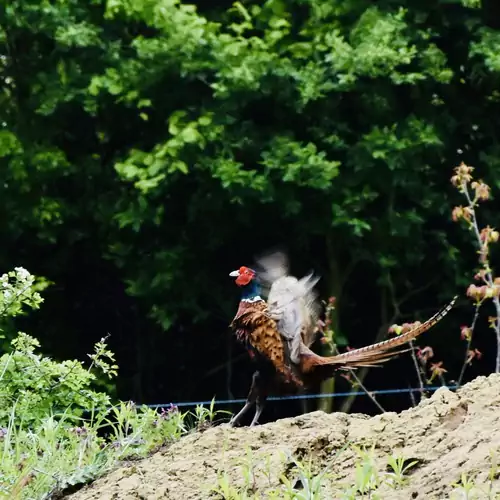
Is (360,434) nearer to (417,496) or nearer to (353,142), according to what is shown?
(417,496)

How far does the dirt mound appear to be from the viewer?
331 cm

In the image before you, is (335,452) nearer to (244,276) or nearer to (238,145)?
(244,276)

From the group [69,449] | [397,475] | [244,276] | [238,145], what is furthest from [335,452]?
[238,145]

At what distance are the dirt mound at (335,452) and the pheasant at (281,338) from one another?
0.25 m

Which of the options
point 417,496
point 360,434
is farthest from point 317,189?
point 417,496

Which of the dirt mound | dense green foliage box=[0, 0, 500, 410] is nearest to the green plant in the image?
the dirt mound

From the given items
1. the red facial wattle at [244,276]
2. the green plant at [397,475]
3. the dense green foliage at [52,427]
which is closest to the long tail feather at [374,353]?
the red facial wattle at [244,276]

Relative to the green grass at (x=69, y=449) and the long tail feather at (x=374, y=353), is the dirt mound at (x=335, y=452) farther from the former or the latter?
the long tail feather at (x=374, y=353)

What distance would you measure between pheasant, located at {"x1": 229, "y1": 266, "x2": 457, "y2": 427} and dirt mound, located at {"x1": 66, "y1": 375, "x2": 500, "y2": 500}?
0.25 meters

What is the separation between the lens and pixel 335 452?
3.77 meters

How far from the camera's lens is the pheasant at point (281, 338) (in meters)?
4.41

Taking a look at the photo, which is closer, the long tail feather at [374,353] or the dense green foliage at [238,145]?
the long tail feather at [374,353]

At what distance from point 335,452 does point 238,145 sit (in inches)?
250

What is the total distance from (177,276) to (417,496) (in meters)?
7.28
